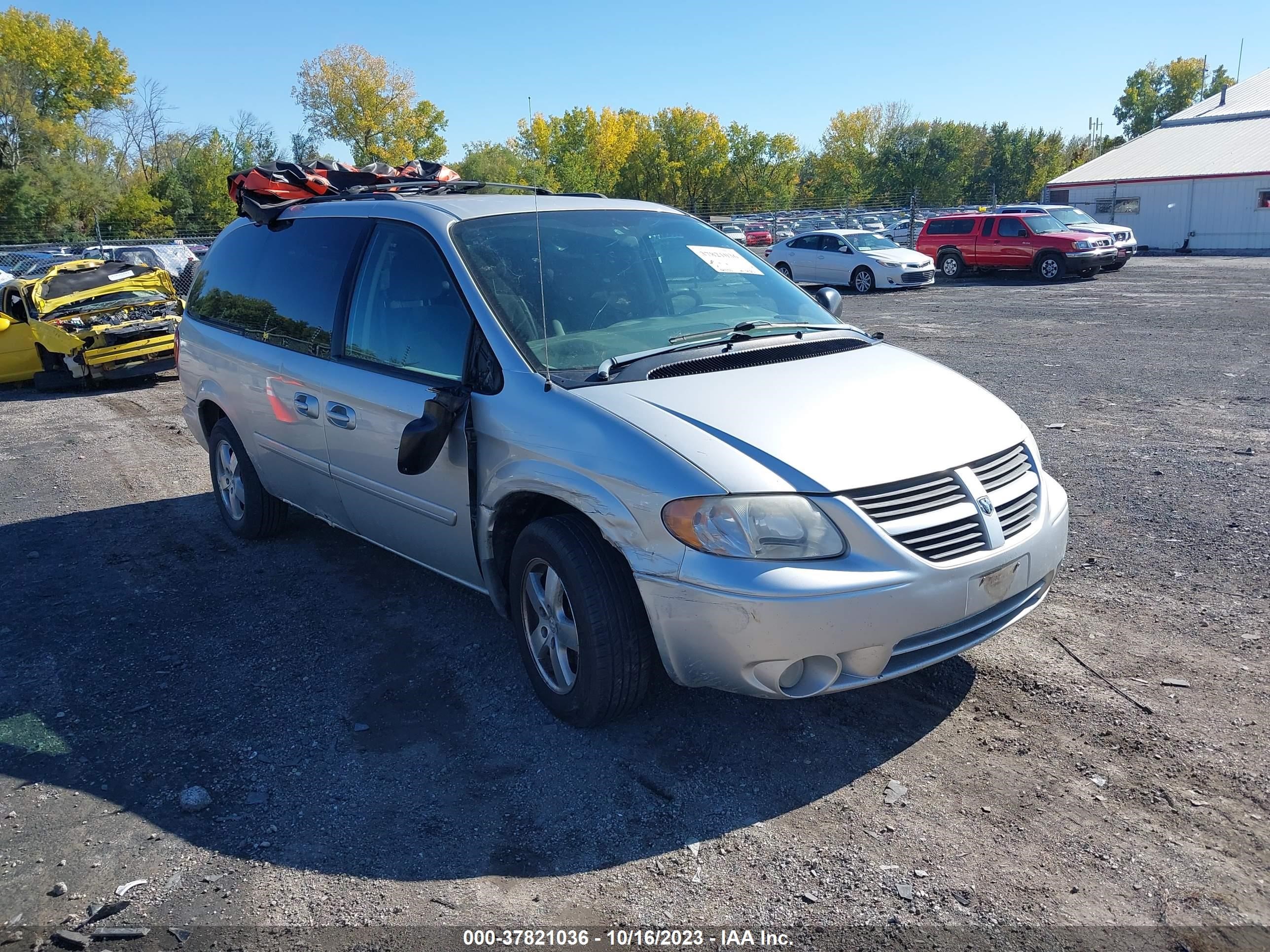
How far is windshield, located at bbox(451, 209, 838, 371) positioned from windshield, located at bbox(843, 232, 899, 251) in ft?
70.9

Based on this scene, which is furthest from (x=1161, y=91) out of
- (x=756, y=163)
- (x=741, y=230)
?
(x=741, y=230)

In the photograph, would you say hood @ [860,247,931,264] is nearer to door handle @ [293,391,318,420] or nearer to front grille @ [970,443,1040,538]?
door handle @ [293,391,318,420]

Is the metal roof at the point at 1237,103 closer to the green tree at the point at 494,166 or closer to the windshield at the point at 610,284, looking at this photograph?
the green tree at the point at 494,166

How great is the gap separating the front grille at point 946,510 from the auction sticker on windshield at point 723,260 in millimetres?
1698

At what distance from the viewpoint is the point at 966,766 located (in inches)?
130

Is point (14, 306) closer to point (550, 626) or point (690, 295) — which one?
point (690, 295)

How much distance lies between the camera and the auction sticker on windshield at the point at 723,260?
463cm

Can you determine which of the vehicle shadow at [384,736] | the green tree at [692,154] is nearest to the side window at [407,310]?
the vehicle shadow at [384,736]

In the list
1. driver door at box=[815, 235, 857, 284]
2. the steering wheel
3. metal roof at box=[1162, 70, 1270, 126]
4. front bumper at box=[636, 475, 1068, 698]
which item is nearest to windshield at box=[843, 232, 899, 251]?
driver door at box=[815, 235, 857, 284]

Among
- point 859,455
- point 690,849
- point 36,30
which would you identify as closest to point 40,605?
point 690,849

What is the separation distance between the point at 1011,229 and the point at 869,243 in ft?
12.0

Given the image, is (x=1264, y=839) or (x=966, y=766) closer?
(x=1264, y=839)

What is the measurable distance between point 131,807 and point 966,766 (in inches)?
110

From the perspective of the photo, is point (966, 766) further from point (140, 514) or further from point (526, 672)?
point (140, 514)
